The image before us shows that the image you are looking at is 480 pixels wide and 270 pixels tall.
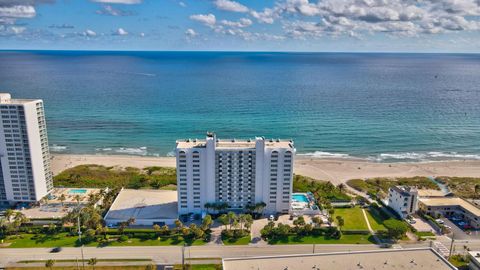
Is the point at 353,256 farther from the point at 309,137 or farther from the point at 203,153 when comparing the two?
the point at 309,137

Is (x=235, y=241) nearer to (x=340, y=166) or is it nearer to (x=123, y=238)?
(x=123, y=238)

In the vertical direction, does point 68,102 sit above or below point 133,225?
above

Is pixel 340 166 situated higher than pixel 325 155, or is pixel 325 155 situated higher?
pixel 325 155

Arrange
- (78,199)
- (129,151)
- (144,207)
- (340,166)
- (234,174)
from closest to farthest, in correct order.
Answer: (234,174) → (144,207) → (78,199) → (340,166) → (129,151)

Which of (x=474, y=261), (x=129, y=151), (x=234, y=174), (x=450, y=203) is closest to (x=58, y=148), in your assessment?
(x=129, y=151)

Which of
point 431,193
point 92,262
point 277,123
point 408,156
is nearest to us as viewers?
point 92,262

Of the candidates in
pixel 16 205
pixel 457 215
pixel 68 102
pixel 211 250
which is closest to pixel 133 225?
pixel 211 250

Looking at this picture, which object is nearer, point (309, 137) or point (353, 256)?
point (353, 256)
